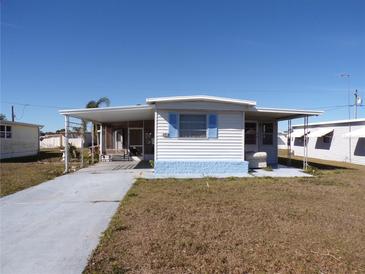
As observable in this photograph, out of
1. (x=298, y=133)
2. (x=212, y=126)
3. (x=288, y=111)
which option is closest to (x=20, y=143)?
(x=212, y=126)

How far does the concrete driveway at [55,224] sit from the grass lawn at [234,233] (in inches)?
12.0

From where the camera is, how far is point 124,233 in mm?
4473

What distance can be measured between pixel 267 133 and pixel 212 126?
Result: 5.90 metres

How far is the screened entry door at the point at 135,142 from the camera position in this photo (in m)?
16.8

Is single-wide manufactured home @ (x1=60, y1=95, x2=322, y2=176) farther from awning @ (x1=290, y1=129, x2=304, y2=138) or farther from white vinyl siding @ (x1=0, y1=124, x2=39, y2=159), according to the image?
awning @ (x1=290, y1=129, x2=304, y2=138)

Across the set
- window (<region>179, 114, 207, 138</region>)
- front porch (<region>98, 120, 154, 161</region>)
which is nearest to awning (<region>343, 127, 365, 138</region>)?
window (<region>179, 114, 207, 138</region>)

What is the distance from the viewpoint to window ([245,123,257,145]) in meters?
15.3

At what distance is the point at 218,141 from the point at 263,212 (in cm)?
573

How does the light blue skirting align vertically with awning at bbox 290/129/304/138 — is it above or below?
below

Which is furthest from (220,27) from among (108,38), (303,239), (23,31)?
(303,239)

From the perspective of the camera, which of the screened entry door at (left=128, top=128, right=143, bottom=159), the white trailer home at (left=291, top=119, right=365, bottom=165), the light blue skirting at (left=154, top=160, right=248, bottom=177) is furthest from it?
the white trailer home at (left=291, top=119, right=365, bottom=165)

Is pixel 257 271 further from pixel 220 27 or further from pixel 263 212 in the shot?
pixel 220 27

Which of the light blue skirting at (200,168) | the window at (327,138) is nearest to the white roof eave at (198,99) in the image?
the light blue skirting at (200,168)

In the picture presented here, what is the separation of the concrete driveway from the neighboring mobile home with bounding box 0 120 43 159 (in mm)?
14279
